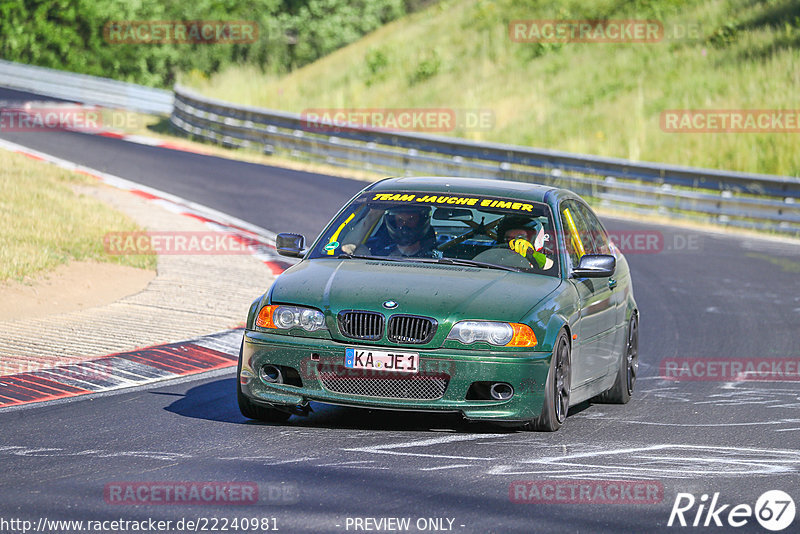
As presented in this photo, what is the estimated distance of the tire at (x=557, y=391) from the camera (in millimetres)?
7684

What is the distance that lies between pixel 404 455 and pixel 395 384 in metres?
0.56

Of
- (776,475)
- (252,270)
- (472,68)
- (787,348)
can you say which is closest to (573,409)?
(776,475)

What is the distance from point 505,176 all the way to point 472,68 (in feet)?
52.5

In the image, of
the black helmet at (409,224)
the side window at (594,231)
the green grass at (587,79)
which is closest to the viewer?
the black helmet at (409,224)

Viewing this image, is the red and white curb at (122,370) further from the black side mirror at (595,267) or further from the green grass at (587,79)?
the green grass at (587,79)

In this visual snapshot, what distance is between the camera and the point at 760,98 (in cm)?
3111

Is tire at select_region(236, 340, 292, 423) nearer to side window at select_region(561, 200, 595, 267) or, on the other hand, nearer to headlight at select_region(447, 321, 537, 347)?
headlight at select_region(447, 321, 537, 347)

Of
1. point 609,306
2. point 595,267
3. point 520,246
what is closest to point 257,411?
point 520,246

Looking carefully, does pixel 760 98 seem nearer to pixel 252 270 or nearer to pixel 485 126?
pixel 485 126
